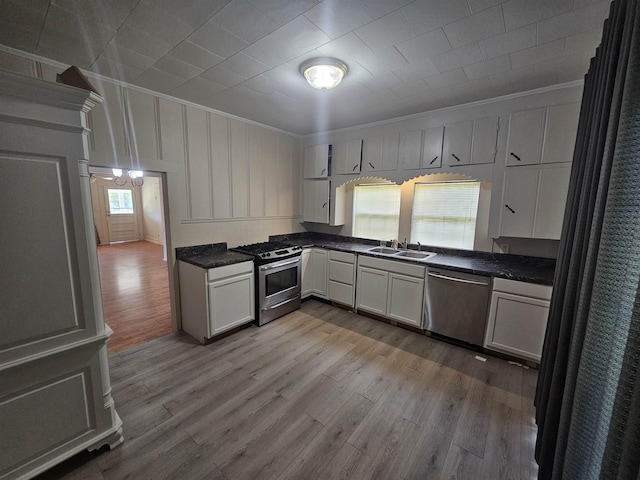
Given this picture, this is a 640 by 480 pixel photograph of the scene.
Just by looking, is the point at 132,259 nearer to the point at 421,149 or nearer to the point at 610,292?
the point at 421,149

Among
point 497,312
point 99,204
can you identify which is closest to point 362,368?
point 497,312

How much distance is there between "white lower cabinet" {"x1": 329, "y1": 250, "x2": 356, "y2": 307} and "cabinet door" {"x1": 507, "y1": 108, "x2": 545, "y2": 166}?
Result: 2126mm

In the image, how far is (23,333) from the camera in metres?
1.35

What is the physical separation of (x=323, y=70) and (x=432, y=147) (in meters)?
1.76

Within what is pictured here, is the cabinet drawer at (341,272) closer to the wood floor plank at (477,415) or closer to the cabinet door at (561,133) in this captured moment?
the wood floor plank at (477,415)

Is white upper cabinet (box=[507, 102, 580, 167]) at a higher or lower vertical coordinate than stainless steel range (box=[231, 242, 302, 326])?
higher

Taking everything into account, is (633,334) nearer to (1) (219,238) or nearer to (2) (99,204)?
(1) (219,238)

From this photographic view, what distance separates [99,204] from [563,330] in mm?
11203

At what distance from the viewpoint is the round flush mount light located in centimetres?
211

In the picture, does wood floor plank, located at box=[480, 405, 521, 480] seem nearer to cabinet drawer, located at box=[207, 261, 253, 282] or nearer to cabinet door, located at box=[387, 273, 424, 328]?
cabinet door, located at box=[387, 273, 424, 328]

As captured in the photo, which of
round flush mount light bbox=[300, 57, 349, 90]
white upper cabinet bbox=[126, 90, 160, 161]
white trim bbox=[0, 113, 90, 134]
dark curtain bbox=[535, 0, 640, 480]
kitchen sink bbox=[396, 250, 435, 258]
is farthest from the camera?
kitchen sink bbox=[396, 250, 435, 258]

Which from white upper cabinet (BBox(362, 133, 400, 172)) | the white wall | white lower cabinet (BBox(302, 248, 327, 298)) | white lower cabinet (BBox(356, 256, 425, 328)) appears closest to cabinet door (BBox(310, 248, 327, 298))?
white lower cabinet (BBox(302, 248, 327, 298))

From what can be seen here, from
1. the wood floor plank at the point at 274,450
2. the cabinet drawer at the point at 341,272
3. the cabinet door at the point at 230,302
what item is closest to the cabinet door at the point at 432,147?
the cabinet drawer at the point at 341,272

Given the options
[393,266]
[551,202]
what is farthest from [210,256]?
[551,202]
